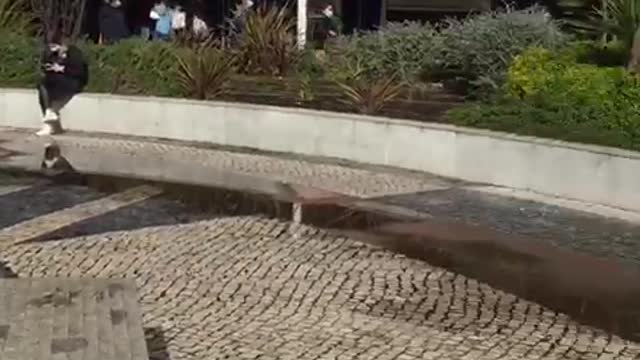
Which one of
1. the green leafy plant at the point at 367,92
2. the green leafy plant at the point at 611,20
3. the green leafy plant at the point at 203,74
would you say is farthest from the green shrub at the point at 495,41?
the green leafy plant at the point at 203,74

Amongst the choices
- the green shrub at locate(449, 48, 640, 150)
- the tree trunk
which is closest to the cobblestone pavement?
the green shrub at locate(449, 48, 640, 150)

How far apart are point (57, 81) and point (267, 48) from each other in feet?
11.6

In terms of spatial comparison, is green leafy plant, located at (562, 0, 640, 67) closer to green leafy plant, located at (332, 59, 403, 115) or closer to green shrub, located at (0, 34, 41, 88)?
green leafy plant, located at (332, 59, 403, 115)

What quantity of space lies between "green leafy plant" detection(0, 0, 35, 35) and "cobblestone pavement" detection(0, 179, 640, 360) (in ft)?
30.6

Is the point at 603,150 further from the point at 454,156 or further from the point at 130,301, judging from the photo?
the point at 130,301

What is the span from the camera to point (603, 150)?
36.8 ft

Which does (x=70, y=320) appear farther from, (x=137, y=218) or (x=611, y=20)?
(x=611, y=20)

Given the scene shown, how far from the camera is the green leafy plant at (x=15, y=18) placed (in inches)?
749

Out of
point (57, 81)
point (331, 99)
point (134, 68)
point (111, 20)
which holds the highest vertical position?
point (111, 20)

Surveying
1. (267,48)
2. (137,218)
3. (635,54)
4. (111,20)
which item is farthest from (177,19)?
(137,218)

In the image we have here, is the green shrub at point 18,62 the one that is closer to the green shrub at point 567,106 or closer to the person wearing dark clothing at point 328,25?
the green shrub at point 567,106

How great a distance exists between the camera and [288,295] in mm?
7812

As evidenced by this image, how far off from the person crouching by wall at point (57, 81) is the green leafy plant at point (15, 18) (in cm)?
258

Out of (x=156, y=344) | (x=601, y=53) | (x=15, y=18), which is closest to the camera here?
(x=156, y=344)
